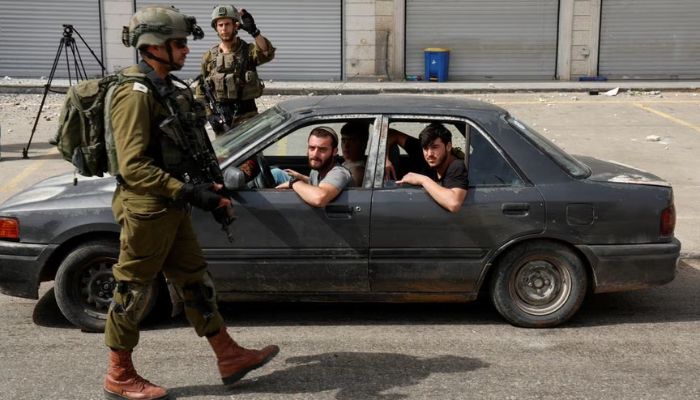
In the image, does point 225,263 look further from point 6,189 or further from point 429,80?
point 429,80

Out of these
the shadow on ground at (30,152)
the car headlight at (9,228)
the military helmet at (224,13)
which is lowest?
the shadow on ground at (30,152)

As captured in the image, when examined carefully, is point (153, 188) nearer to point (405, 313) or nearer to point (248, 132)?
point (248, 132)

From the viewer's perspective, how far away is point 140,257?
4.27 meters

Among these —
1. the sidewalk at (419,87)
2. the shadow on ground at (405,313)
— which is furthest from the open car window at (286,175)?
the sidewalk at (419,87)

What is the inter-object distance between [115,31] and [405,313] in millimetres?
17534

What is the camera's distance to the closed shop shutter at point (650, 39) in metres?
22.1

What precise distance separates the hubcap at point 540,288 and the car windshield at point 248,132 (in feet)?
5.75

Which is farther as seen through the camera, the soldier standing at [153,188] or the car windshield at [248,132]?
the car windshield at [248,132]

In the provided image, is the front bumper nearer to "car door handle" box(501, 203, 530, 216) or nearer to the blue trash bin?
"car door handle" box(501, 203, 530, 216)

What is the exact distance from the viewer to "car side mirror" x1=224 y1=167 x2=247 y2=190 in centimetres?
522

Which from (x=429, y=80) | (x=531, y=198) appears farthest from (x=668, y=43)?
(x=531, y=198)

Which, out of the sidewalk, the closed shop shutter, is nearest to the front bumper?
the sidewalk

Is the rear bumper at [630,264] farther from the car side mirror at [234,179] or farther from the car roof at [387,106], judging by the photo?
the car side mirror at [234,179]

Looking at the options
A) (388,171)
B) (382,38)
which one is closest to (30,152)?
(388,171)
